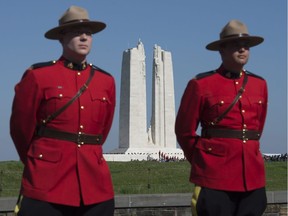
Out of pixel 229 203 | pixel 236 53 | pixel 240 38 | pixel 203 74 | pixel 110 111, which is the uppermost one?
pixel 240 38

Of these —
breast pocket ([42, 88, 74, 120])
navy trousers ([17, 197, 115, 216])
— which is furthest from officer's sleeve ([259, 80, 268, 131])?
breast pocket ([42, 88, 74, 120])

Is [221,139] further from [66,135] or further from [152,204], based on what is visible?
[152,204]

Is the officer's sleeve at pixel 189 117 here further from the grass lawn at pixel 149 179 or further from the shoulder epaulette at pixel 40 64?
the grass lawn at pixel 149 179

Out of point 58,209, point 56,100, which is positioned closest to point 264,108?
point 56,100

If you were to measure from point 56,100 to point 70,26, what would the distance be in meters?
0.49

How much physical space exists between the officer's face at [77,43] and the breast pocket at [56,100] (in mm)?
249

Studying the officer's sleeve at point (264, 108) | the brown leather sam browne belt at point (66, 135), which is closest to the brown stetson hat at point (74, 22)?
the brown leather sam browne belt at point (66, 135)

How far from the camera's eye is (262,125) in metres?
5.05

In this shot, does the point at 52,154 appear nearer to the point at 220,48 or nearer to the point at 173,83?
the point at 220,48

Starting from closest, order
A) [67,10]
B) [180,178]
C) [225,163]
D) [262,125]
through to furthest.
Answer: [67,10] → [225,163] → [262,125] → [180,178]

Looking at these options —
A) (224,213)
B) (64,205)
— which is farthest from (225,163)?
(64,205)

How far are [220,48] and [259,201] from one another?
1.17 metres

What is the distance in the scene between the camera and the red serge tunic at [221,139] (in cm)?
459

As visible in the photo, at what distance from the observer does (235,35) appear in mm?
4703
